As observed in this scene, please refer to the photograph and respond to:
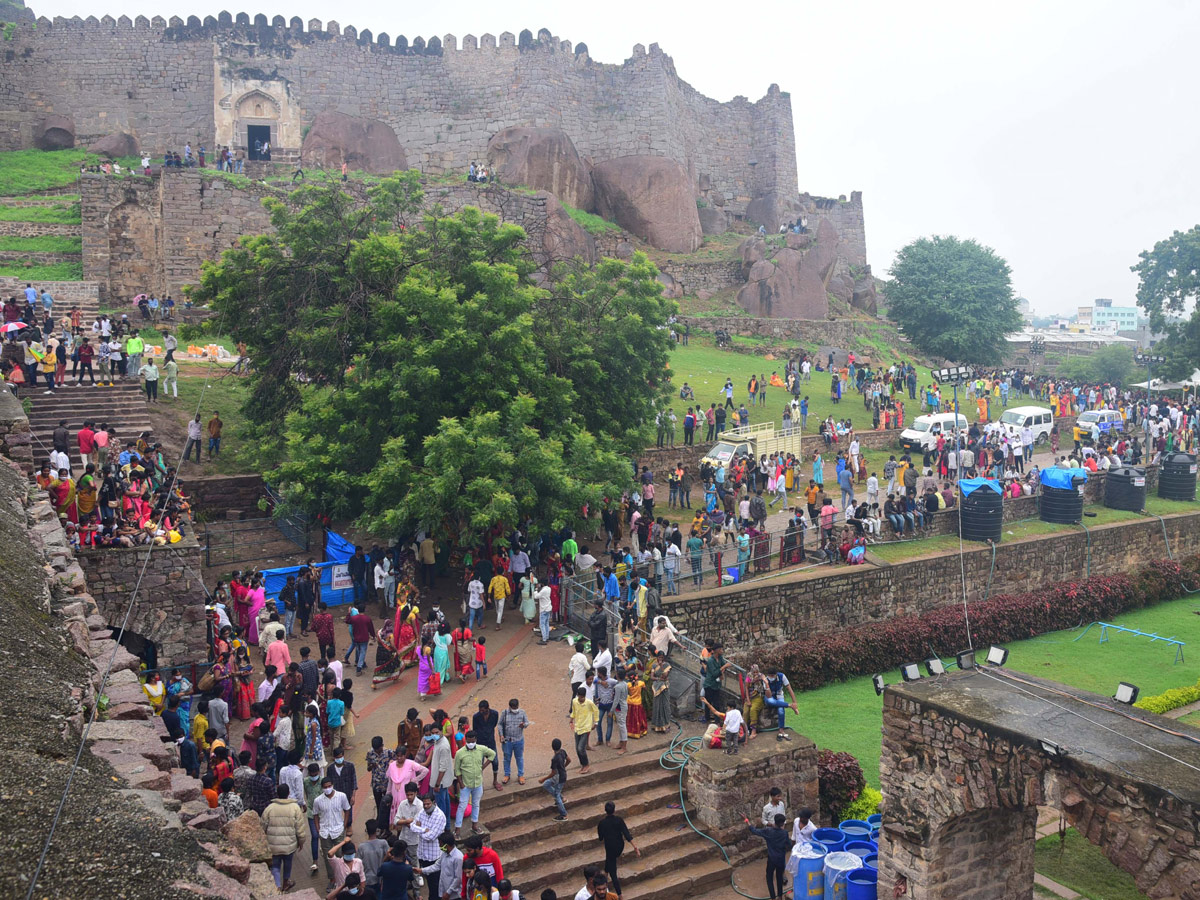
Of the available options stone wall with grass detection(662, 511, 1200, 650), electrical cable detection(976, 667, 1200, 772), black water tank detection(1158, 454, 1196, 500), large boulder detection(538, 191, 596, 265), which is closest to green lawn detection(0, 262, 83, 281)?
large boulder detection(538, 191, 596, 265)

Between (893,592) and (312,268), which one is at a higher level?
(312,268)

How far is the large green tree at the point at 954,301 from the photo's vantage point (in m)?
47.9

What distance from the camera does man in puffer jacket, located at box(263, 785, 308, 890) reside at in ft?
30.2

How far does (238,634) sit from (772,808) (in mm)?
7770

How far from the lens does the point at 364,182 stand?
121 ft

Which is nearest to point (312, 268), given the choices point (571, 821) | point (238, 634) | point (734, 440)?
point (238, 634)

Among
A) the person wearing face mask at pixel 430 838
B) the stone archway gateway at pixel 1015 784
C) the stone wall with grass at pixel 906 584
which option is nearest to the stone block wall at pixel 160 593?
the person wearing face mask at pixel 430 838

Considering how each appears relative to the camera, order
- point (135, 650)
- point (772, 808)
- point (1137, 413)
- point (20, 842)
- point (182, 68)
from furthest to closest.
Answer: point (182, 68) → point (1137, 413) → point (135, 650) → point (772, 808) → point (20, 842)

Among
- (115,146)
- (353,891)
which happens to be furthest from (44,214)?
(353,891)

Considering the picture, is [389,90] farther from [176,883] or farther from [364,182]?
[176,883]

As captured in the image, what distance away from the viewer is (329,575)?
1755 centimetres

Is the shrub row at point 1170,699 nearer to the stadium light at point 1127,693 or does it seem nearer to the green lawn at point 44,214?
the stadium light at point 1127,693

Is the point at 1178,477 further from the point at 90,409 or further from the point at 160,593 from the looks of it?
the point at 90,409

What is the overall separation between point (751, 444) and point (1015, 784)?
1649 cm
